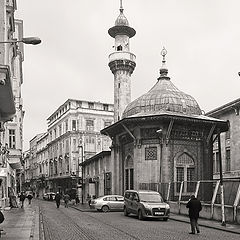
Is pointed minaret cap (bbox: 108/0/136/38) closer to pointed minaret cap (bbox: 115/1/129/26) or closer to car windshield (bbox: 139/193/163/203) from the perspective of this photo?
pointed minaret cap (bbox: 115/1/129/26)

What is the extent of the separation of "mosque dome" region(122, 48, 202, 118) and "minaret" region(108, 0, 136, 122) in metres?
7.50

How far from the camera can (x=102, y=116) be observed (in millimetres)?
79438

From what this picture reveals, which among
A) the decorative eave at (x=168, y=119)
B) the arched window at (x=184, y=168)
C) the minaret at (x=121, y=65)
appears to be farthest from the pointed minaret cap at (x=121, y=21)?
the arched window at (x=184, y=168)

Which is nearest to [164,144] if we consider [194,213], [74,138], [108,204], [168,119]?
[168,119]

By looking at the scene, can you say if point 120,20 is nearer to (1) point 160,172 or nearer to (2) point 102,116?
(1) point 160,172

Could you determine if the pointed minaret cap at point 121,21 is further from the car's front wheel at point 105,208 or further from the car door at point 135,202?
the car door at point 135,202

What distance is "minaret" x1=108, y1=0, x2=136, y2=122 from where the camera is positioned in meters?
48.9

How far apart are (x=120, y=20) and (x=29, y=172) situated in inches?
3371

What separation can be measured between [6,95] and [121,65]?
1296 inches

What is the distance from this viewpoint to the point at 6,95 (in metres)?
17.1

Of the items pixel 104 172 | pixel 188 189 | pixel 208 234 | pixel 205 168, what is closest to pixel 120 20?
pixel 104 172

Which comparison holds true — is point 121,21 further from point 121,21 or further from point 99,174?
point 99,174

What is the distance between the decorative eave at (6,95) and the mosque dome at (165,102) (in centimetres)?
1824

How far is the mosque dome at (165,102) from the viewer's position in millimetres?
38625
